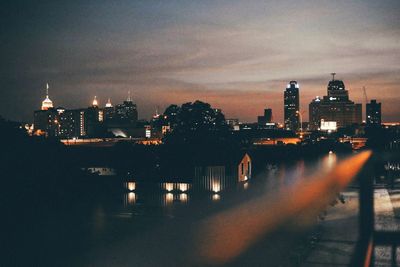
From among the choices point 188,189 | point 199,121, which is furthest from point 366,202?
point 199,121

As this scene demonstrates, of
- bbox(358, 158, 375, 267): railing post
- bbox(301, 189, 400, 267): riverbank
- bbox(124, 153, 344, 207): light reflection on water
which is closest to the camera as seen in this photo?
bbox(358, 158, 375, 267): railing post

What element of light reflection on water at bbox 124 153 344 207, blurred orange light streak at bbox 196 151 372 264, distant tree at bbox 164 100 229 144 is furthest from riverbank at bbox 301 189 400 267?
distant tree at bbox 164 100 229 144

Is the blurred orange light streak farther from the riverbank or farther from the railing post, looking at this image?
the railing post

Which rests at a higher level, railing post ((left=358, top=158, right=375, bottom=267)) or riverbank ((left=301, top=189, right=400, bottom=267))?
railing post ((left=358, top=158, right=375, bottom=267))

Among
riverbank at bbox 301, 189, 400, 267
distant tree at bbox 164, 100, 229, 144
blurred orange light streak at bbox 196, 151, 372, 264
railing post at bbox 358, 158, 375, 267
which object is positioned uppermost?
distant tree at bbox 164, 100, 229, 144

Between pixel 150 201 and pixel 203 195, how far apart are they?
443 centimetres

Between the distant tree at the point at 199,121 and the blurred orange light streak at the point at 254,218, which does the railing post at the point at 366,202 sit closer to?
the blurred orange light streak at the point at 254,218

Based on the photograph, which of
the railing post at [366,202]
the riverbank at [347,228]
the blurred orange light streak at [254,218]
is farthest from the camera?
the blurred orange light streak at [254,218]

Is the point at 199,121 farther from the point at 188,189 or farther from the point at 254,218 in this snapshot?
the point at 254,218

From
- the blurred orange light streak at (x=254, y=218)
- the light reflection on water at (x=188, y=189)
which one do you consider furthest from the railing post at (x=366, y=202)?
the light reflection on water at (x=188, y=189)

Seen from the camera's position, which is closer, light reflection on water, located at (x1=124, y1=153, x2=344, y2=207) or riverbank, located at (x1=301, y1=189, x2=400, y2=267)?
riverbank, located at (x1=301, y1=189, x2=400, y2=267)

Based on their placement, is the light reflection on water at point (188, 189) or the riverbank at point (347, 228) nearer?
the riverbank at point (347, 228)

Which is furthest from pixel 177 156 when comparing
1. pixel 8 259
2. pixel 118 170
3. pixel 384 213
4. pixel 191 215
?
pixel 8 259

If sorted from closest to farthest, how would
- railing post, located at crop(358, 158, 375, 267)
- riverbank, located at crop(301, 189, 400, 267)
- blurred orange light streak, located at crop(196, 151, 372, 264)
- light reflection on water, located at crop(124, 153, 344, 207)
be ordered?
railing post, located at crop(358, 158, 375, 267) → riverbank, located at crop(301, 189, 400, 267) → blurred orange light streak, located at crop(196, 151, 372, 264) → light reflection on water, located at crop(124, 153, 344, 207)
